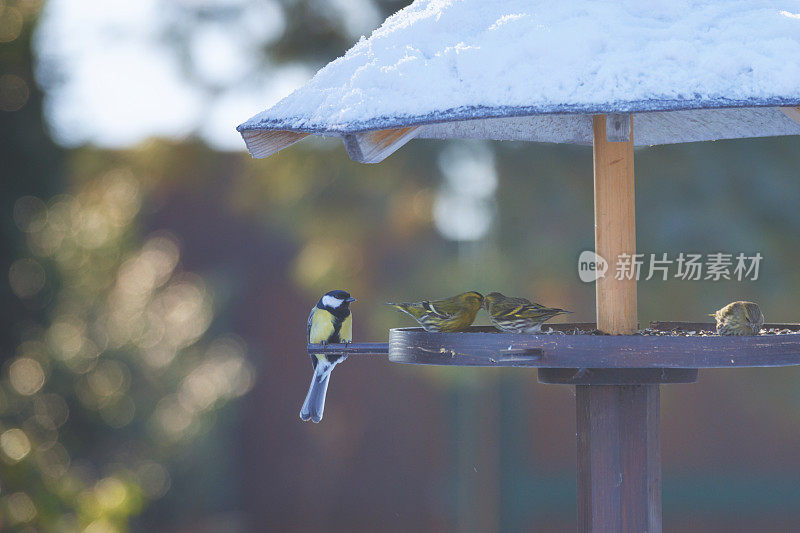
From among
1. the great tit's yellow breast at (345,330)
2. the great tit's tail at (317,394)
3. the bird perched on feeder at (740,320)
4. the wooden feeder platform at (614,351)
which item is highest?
the great tit's yellow breast at (345,330)

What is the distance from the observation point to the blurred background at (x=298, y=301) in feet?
18.1

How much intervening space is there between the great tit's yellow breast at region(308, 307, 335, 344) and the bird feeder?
108 cm

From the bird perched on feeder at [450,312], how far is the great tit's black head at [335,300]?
97 centimetres

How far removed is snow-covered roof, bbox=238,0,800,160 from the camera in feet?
7.34

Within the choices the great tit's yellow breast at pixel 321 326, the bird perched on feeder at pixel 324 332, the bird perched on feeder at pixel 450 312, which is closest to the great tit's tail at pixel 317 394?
the bird perched on feeder at pixel 324 332

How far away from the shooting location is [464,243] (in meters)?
7.59

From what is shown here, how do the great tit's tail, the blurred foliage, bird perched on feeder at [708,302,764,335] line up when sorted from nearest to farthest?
bird perched on feeder at [708,302,764,335]
the great tit's tail
the blurred foliage

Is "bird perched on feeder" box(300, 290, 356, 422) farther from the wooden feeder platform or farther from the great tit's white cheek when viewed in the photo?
the wooden feeder platform

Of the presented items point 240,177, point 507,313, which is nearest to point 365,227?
point 240,177

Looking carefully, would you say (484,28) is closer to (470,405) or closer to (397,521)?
(470,405)

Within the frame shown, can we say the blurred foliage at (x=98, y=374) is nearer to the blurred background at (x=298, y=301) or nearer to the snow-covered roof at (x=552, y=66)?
the blurred background at (x=298, y=301)

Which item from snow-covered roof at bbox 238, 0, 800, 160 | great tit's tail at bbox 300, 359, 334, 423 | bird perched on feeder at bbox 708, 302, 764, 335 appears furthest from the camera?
great tit's tail at bbox 300, 359, 334, 423

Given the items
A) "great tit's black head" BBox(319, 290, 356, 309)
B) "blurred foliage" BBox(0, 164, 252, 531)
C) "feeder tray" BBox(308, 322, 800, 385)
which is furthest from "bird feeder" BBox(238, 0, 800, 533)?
"blurred foliage" BBox(0, 164, 252, 531)

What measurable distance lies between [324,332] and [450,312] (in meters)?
1.32
